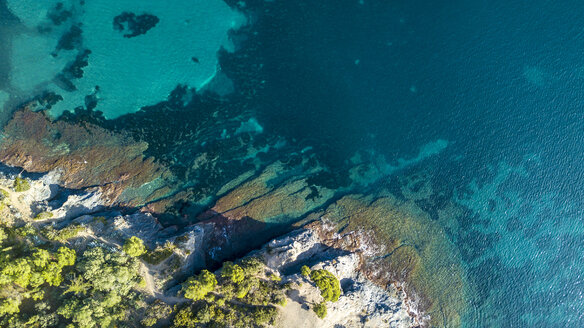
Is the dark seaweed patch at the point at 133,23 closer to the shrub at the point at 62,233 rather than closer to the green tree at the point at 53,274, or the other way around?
the shrub at the point at 62,233

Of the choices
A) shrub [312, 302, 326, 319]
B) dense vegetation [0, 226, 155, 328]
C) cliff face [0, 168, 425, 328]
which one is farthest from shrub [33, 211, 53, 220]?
shrub [312, 302, 326, 319]

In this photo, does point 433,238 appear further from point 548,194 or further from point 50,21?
point 50,21

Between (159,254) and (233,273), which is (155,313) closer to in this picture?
(159,254)

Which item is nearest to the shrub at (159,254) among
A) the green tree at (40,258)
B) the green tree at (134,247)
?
the green tree at (134,247)

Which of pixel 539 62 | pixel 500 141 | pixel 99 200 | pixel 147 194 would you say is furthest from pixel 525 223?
pixel 99 200

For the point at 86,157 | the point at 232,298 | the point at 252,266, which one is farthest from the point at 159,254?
the point at 86,157
